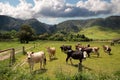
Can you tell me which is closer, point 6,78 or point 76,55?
point 6,78

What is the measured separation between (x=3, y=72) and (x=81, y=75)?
16.4 feet

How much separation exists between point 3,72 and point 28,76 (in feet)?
5.60

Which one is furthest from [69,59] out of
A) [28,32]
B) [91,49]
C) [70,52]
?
[28,32]

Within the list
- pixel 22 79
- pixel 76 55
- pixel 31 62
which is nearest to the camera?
pixel 22 79

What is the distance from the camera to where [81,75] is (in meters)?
13.2

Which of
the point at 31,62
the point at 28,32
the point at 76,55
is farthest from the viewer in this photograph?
the point at 28,32

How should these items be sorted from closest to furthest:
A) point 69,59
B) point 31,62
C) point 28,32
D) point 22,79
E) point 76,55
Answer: point 22,79 < point 31,62 < point 76,55 < point 69,59 < point 28,32

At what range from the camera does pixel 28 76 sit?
42.6ft

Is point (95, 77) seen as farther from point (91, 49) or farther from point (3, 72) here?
point (91, 49)

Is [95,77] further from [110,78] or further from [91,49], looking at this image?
[91,49]

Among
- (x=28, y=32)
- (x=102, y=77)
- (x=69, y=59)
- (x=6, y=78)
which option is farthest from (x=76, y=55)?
(x=28, y=32)

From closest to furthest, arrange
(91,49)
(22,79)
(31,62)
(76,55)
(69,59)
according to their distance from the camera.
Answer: (22,79) → (31,62) → (76,55) → (69,59) → (91,49)

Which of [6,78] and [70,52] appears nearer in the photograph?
[6,78]

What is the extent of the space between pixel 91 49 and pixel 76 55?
8.35 metres
